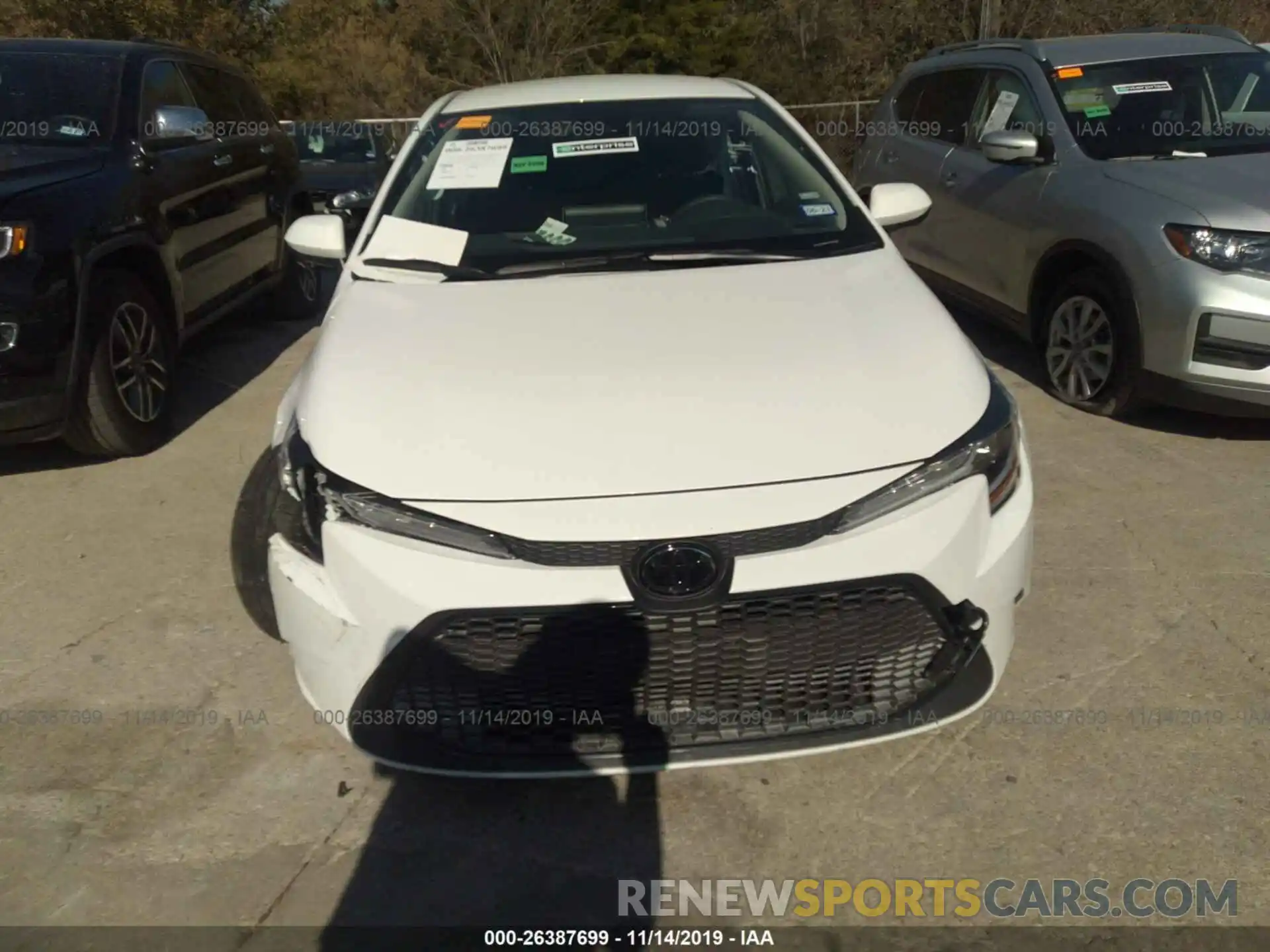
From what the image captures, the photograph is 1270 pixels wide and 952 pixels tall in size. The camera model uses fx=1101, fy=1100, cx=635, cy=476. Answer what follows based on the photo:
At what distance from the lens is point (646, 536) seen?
221 cm

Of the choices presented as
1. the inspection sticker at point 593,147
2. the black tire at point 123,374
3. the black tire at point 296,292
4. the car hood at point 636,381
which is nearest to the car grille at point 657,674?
the car hood at point 636,381

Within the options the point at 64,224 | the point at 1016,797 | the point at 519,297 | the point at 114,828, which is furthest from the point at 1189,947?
the point at 64,224

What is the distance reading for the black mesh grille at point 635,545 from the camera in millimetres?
2219

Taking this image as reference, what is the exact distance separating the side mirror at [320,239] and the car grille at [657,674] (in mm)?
1888

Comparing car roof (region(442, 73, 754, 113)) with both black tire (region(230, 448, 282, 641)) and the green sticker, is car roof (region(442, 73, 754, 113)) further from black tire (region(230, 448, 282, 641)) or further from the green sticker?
black tire (region(230, 448, 282, 641))

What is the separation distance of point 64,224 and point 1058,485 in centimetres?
408

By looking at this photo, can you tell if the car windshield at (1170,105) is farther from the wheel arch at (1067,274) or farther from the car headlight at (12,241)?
the car headlight at (12,241)

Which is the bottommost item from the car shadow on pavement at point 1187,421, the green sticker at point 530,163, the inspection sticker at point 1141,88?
the car shadow on pavement at point 1187,421

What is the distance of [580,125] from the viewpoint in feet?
12.6

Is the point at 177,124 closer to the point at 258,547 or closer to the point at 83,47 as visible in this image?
the point at 83,47

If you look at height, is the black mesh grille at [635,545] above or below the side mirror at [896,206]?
below

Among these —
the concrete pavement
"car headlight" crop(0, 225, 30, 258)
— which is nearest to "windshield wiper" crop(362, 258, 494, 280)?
the concrete pavement

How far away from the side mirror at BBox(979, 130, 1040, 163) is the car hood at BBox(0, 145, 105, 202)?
4.18 meters

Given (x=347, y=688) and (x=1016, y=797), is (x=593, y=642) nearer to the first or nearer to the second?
(x=347, y=688)
